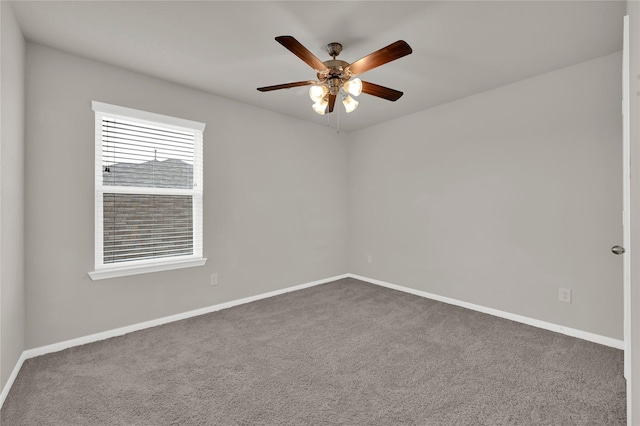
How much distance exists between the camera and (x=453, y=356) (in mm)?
2328

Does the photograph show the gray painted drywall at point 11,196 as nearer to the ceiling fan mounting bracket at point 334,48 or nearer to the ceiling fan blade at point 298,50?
the ceiling fan blade at point 298,50

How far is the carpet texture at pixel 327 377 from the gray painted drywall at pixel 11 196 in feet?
0.99

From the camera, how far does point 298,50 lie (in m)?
1.80

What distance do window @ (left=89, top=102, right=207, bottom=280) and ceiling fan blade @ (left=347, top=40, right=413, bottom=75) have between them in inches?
76.8

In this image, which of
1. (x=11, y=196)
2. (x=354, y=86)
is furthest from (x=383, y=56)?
(x=11, y=196)

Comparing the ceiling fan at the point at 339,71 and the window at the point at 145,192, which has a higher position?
the ceiling fan at the point at 339,71

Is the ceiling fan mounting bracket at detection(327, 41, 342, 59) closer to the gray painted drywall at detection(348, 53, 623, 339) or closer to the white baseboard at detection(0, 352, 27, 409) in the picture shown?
the gray painted drywall at detection(348, 53, 623, 339)

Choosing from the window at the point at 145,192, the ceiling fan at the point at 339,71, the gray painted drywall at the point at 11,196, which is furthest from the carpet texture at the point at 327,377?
the ceiling fan at the point at 339,71

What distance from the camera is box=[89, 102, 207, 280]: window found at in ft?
8.73

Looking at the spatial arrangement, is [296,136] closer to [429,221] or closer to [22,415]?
[429,221]

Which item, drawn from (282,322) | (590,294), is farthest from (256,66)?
(590,294)

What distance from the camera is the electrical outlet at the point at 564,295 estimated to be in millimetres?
2724

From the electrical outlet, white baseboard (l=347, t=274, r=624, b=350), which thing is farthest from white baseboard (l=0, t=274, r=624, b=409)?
the electrical outlet

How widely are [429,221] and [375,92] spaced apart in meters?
2.03
